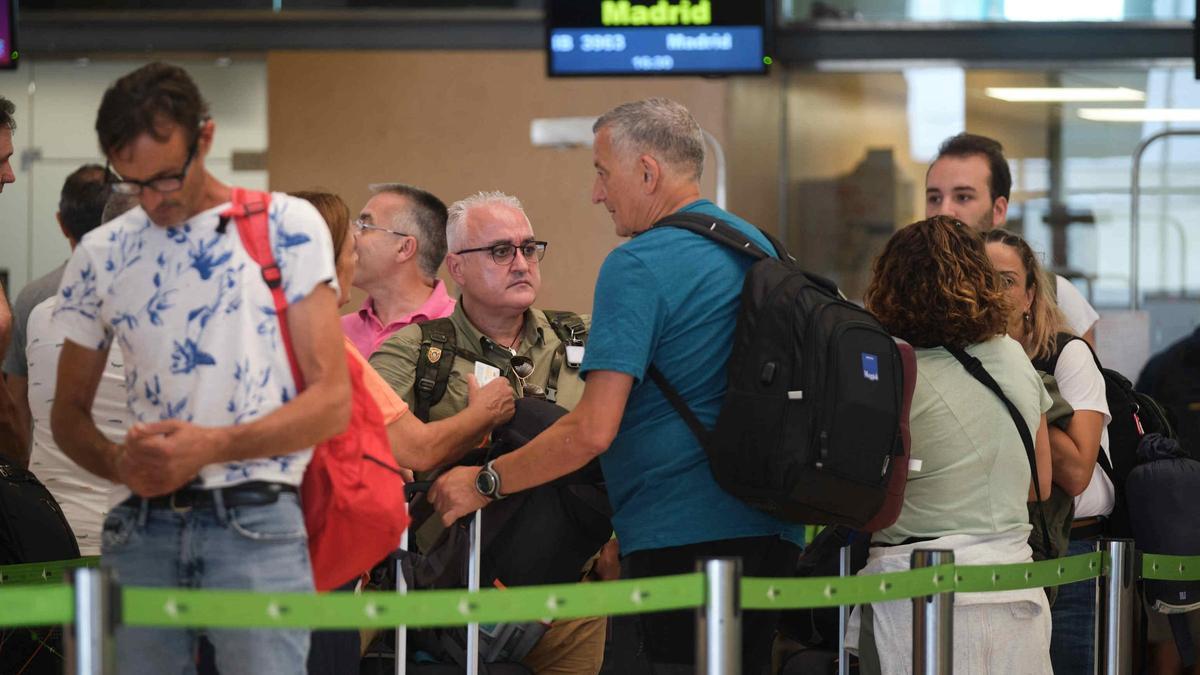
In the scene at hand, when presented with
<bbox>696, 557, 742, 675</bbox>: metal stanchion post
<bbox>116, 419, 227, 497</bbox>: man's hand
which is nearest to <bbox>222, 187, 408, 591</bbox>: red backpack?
<bbox>116, 419, 227, 497</bbox>: man's hand

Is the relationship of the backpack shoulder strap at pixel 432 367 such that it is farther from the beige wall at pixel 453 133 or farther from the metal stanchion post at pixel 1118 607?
the beige wall at pixel 453 133

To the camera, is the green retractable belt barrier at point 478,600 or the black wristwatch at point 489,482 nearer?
the green retractable belt barrier at point 478,600

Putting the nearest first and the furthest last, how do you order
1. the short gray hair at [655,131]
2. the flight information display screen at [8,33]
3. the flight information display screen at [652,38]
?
1. the short gray hair at [655,131]
2. the flight information display screen at [8,33]
3. the flight information display screen at [652,38]

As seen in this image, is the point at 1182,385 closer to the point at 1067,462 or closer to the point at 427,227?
the point at 1067,462

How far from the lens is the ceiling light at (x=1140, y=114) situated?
795 centimetres

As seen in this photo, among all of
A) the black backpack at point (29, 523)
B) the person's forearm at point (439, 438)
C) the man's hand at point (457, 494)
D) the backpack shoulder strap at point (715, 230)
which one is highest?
the backpack shoulder strap at point (715, 230)

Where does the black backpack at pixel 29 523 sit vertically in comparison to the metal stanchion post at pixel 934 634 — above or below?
above

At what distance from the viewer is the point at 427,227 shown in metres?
4.59

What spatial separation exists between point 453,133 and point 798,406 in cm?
536

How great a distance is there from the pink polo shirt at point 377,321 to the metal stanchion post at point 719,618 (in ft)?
6.39

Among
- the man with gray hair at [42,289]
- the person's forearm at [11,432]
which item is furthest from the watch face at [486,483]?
the man with gray hair at [42,289]

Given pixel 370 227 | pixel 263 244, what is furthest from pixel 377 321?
pixel 263 244

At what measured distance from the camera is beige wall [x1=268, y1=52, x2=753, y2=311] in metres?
7.97

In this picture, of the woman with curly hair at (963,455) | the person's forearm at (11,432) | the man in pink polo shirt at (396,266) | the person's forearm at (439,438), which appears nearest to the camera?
the woman with curly hair at (963,455)
